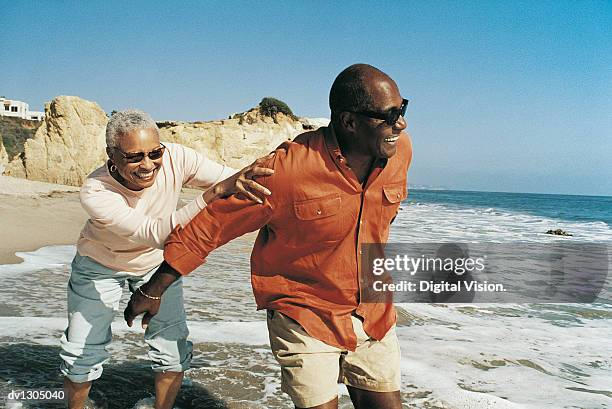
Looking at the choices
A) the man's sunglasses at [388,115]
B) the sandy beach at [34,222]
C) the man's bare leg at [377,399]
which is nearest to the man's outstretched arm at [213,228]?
the man's sunglasses at [388,115]

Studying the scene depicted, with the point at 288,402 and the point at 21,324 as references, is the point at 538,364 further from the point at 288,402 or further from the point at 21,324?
the point at 21,324

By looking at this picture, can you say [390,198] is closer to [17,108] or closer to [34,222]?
[34,222]

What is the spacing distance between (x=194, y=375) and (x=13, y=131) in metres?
75.9

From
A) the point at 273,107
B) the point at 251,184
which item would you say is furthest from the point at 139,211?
the point at 273,107

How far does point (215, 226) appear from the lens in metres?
2.48

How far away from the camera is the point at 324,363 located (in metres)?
2.40

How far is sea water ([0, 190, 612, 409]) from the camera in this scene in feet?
12.4

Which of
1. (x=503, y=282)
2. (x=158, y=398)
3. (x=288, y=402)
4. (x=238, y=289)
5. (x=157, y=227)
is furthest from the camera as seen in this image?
(x=503, y=282)

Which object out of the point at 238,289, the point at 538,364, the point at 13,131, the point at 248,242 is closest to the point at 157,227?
the point at 538,364

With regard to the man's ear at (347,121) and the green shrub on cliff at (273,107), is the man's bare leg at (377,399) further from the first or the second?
the green shrub on cliff at (273,107)

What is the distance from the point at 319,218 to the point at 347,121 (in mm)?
421

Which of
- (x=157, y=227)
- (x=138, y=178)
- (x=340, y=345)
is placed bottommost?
(x=340, y=345)

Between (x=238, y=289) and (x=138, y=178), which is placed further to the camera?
(x=238, y=289)

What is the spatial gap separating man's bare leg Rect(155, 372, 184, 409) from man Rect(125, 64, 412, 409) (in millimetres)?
931
